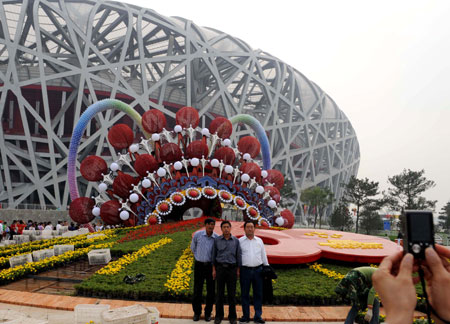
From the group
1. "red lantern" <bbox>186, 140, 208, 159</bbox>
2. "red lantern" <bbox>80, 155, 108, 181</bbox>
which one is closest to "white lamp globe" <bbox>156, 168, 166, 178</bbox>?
"red lantern" <bbox>186, 140, 208, 159</bbox>

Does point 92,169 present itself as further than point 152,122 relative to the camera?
No

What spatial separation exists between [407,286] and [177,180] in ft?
52.2

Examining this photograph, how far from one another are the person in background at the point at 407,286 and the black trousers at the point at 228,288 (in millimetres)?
4153

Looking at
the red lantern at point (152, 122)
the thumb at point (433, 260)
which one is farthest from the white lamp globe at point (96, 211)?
the thumb at point (433, 260)

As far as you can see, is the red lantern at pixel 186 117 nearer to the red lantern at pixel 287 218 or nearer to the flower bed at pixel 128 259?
the red lantern at pixel 287 218

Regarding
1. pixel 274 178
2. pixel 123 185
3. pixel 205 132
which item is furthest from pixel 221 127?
pixel 123 185

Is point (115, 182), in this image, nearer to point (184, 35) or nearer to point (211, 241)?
point (211, 241)

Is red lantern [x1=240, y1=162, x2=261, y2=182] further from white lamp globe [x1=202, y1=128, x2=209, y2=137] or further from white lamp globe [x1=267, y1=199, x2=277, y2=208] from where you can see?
white lamp globe [x1=202, y1=128, x2=209, y2=137]

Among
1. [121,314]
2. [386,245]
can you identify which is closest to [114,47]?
[386,245]

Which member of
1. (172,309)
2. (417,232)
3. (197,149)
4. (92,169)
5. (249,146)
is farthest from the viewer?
(249,146)

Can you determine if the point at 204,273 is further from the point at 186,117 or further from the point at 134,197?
the point at 186,117

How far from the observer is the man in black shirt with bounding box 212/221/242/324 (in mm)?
5367

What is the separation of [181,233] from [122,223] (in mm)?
4597

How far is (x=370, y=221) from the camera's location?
3272 cm
